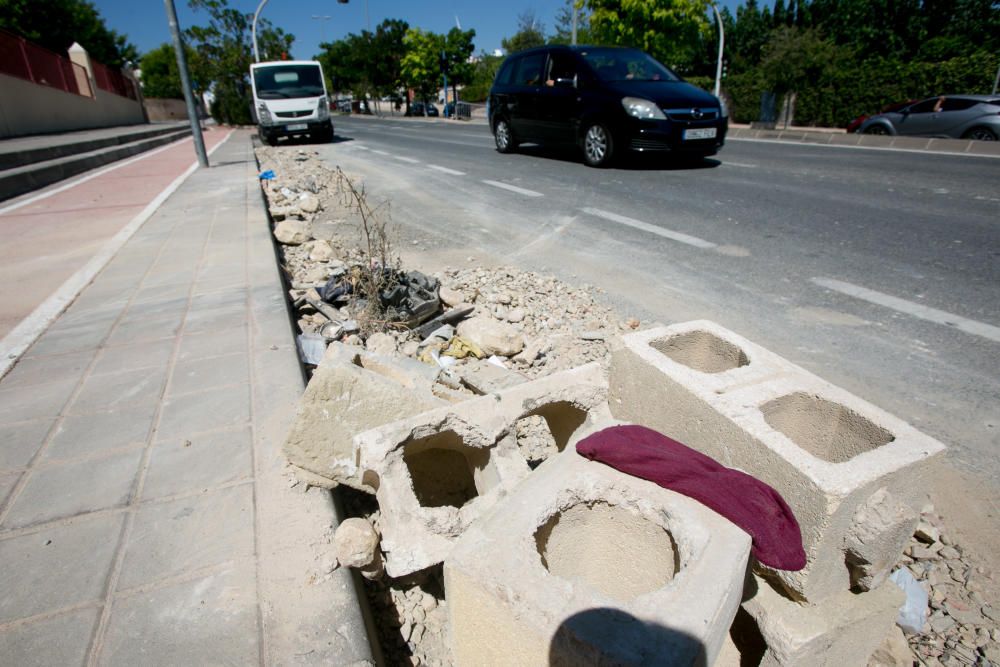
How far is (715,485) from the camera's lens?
1426 mm

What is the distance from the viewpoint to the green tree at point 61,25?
104ft

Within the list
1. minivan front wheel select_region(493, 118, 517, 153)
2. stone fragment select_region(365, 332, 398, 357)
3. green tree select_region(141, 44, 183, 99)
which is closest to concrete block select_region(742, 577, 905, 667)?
stone fragment select_region(365, 332, 398, 357)

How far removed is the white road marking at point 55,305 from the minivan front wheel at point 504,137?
26.1 feet

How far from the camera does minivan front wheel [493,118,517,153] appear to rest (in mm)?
12312

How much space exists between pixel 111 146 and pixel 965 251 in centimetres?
1943

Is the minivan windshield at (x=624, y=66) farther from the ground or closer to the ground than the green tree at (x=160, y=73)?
closer to the ground

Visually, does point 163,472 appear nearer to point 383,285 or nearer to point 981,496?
point 383,285

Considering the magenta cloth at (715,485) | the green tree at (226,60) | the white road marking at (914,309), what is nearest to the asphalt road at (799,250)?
the white road marking at (914,309)

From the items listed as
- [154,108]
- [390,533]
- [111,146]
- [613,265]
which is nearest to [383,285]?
[613,265]

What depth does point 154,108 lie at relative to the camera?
4528 centimetres

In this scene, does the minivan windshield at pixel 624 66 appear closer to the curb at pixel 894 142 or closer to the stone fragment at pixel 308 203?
the stone fragment at pixel 308 203

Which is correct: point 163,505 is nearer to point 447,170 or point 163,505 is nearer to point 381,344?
point 381,344

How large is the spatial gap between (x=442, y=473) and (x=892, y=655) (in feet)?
5.07

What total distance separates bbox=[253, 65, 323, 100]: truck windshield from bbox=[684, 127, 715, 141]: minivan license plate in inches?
531
